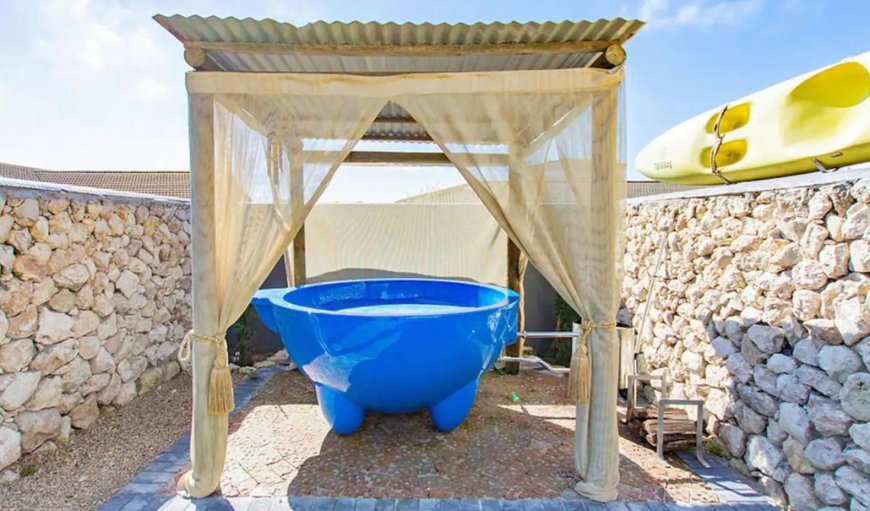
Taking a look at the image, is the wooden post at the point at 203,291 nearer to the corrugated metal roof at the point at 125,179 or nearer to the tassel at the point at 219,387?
the tassel at the point at 219,387

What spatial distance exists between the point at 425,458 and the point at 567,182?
2.19 m

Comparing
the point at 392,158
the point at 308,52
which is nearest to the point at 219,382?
the point at 308,52

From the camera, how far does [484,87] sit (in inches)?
103

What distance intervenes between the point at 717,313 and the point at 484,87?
98.6 inches

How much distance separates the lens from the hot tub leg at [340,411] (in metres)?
3.37

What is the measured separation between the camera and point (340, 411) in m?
3.39

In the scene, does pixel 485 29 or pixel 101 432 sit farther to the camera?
pixel 101 432

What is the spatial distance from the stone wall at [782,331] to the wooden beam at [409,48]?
161 cm

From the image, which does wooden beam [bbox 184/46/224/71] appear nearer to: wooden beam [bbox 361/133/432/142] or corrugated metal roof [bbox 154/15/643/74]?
corrugated metal roof [bbox 154/15/643/74]

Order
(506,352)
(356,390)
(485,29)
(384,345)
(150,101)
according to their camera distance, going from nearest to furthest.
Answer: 1. (485,29)
2. (384,345)
3. (356,390)
4. (506,352)
5. (150,101)

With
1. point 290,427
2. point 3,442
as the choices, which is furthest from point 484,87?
point 3,442

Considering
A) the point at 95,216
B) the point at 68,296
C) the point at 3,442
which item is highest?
the point at 95,216

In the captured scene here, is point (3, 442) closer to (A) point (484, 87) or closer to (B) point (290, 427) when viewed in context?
(B) point (290, 427)

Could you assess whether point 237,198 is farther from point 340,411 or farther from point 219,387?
point 340,411
